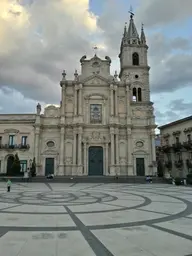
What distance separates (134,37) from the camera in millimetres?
49094

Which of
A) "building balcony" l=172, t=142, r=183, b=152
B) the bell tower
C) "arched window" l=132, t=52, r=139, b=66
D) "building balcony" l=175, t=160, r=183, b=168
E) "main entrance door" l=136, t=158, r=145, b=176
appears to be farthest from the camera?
"arched window" l=132, t=52, r=139, b=66

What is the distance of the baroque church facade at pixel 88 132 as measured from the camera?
38.7 meters

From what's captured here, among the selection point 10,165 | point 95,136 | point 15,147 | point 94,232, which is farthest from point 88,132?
point 94,232

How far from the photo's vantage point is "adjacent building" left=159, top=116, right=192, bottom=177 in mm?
41312

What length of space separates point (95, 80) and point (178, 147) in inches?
786

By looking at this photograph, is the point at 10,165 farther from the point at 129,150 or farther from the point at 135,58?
the point at 135,58

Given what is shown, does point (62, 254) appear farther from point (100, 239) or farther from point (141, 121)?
point (141, 121)

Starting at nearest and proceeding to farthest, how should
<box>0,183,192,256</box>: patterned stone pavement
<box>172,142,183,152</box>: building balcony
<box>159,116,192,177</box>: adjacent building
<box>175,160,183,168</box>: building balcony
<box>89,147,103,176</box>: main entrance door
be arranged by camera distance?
1. <box>0,183,192,256</box>: patterned stone pavement
2. <box>89,147,103,176</box>: main entrance door
3. <box>159,116,192,177</box>: adjacent building
4. <box>175,160,183,168</box>: building balcony
5. <box>172,142,183,152</box>: building balcony

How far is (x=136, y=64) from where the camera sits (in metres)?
47.4

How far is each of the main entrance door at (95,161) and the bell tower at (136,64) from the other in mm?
13290

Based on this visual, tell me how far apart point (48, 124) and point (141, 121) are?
54.9ft

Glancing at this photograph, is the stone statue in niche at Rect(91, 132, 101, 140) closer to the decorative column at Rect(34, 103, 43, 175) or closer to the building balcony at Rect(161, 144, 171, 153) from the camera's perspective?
the decorative column at Rect(34, 103, 43, 175)

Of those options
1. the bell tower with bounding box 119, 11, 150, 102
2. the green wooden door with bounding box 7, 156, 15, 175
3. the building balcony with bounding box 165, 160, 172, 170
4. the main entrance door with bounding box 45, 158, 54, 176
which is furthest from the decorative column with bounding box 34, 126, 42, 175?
the building balcony with bounding box 165, 160, 172, 170

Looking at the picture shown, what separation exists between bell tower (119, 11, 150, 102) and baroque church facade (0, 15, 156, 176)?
101 inches
